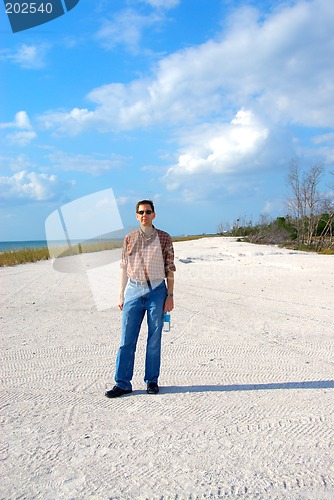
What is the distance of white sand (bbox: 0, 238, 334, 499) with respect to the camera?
2811 mm

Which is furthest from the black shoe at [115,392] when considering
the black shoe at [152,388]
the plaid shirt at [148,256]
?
the plaid shirt at [148,256]

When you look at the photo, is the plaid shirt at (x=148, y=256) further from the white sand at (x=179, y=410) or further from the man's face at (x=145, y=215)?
the white sand at (x=179, y=410)

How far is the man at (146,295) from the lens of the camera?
4.35 meters

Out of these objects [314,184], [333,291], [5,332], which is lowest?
[333,291]

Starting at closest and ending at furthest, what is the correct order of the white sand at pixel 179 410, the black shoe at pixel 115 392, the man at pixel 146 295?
the white sand at pixel 179 410, the black shoe at pixel 115 392, the man at pixel 146 295

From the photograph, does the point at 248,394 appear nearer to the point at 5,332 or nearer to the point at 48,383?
the point at 48,383

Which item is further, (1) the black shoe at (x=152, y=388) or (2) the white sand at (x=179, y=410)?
(1) the black shoe at (x=152, y=388)

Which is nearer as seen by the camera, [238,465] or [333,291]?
[238,465]

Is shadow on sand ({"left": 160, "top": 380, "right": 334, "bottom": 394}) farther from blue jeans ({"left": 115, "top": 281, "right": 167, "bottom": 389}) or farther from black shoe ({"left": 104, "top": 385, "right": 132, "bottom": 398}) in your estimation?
black shoe ({"left": 104, "top": 385, "right": 132, "bottom": 398})

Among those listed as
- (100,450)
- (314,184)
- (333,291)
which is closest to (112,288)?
(333,291)

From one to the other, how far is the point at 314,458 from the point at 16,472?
6.52ft

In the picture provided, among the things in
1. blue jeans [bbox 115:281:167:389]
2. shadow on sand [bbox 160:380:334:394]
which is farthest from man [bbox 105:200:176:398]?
shadow on sand [bbox 160:380:334:394]

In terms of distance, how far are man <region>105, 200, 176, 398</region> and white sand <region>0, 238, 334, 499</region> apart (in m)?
0.25

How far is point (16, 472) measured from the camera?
290 cm
